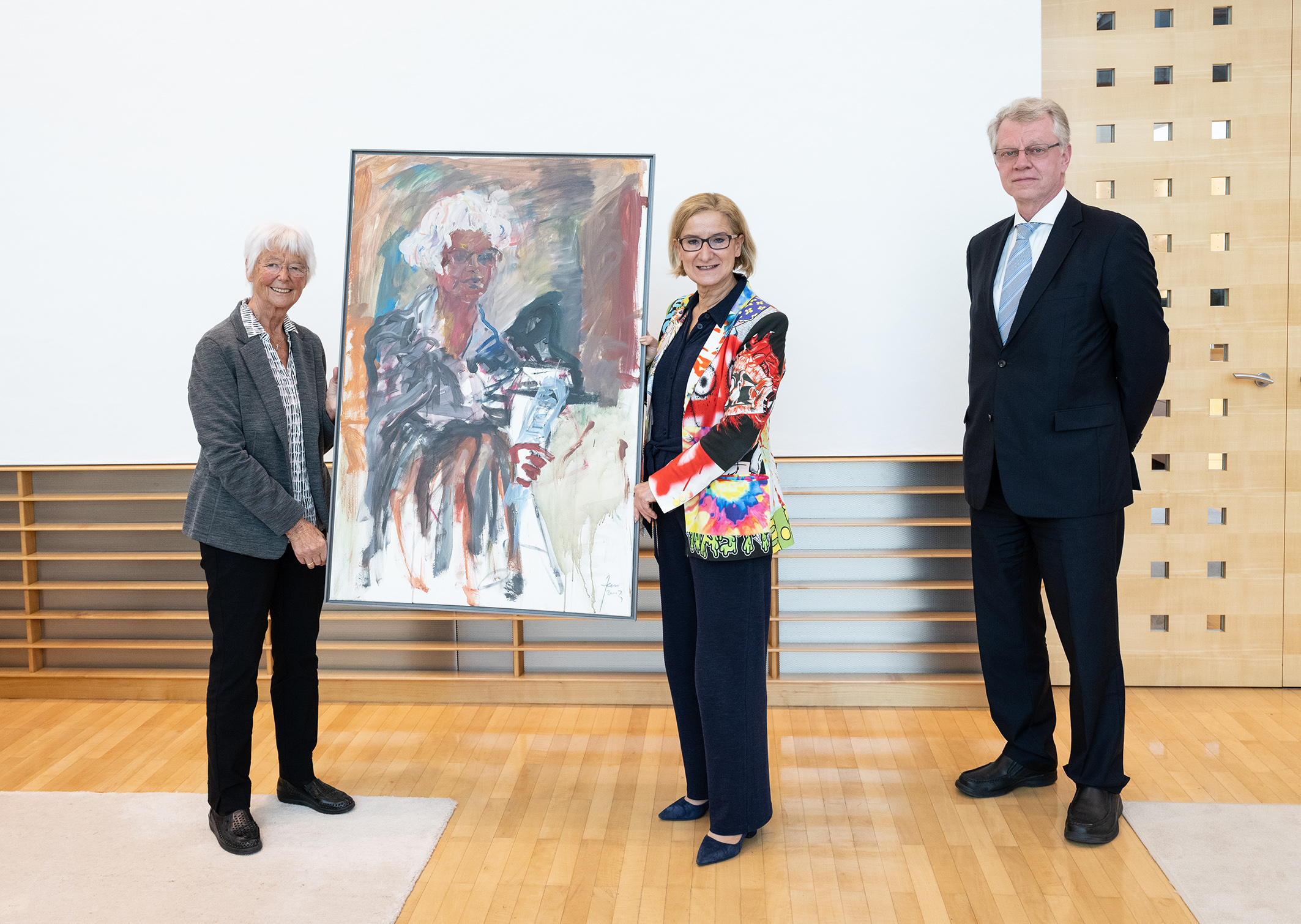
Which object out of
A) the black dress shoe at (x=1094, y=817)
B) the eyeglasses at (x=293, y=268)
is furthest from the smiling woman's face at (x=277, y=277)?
the black dress shoe at (x=1094, y=817)

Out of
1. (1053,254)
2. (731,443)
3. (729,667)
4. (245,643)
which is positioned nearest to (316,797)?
(245,643)

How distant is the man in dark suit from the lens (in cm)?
241

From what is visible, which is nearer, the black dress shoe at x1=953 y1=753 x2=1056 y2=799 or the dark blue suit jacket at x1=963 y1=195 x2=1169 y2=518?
the dark blue suit jacket at x1=963 y1=195 x2=1169 y2=518

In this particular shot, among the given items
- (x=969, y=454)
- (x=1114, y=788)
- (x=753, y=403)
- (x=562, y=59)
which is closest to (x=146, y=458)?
(x=562, y=59)

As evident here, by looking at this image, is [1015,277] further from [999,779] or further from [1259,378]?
[1259,378]

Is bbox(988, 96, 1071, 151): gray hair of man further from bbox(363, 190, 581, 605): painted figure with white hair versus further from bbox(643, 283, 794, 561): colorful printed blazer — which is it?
bbox(363, 190, 581, 605): painted figure with white hair

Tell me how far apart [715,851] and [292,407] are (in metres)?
1.61

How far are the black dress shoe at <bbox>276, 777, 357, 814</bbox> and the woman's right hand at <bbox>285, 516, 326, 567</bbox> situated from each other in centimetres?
69

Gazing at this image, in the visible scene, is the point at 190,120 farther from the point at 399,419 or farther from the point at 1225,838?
the point at 1225,838

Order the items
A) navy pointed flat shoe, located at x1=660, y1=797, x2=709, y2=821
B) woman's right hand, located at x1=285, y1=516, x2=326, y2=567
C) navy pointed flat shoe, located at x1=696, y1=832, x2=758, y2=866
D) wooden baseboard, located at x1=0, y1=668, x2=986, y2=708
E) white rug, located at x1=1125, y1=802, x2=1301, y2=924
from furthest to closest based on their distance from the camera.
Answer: wooden baseboard, located at x1=0, y1=668, x2=986, y2=708
navy pointed flat shoe, located at x1=660, y1=797, x2=709, y2=821
woman's right hand, located at x1=285, y1=516, x2=326, y2=567
navy pointed flat shoe, located at x1=696, y1=832, x2=758, y2=866
white rug, located at x1=1125, y1=802, x2=1301, y2=924

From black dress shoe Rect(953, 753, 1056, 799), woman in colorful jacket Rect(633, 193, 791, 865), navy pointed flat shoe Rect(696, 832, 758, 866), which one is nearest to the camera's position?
woman in colorful jacket Rect(633, 193, 791, 865)

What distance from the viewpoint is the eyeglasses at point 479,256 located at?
2.52m
